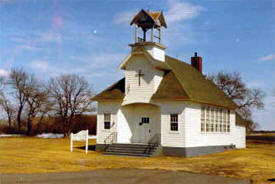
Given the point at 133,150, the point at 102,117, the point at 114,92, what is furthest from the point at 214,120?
the point at 102,117

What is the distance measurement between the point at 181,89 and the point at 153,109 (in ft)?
10.5

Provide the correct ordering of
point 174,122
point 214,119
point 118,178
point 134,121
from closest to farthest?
point 118,178 < point 174,122 < point 134,121 < point 214,119

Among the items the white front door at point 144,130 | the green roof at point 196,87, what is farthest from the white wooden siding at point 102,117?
the green roof at point 196,87

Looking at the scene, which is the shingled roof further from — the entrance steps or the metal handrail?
the entrance steps

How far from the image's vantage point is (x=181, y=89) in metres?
26.8

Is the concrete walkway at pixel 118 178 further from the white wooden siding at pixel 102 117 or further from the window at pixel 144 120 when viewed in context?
the white wooden siding at pixel 102 117

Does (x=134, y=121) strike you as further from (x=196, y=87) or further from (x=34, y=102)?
(x=34, y=102)

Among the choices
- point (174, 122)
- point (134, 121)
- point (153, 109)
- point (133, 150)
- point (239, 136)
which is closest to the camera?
point (133, 150)

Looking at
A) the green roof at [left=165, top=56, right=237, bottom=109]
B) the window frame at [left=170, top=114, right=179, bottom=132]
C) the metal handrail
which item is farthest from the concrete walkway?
the metal handrail

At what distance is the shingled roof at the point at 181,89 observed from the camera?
1059 inches

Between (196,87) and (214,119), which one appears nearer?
(196,87)

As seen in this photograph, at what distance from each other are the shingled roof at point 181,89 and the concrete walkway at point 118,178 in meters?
10.8

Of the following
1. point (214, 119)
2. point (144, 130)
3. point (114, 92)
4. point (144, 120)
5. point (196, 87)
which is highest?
point (196, 87)

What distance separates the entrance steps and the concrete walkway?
9.06 m
